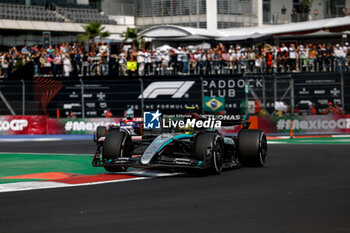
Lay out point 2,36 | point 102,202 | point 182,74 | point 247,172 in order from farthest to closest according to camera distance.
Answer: point 2,36 < point 182,74 < point 247,172 < point 102,202

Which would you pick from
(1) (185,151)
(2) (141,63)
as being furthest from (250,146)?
(2) (141,63)

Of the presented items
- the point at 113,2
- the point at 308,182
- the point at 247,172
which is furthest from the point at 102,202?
the point at 113,2

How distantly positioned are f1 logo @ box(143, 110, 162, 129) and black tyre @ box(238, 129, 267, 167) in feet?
5.80

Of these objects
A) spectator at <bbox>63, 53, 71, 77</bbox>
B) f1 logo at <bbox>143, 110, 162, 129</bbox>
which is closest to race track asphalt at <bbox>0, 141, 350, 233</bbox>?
f1 logo at <bbox>143, 110, 162, 129</bbox>

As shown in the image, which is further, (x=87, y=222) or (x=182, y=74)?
(x=182, y=74)

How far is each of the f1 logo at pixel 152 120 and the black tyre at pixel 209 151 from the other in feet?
4.48

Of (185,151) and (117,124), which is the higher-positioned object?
(185,151)

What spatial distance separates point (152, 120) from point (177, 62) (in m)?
18.1

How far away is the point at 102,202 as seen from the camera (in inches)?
341

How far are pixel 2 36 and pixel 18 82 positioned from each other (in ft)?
56.8

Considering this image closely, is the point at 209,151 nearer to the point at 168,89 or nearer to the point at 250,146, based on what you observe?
the point at 250,146

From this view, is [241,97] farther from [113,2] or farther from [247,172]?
[113,2]

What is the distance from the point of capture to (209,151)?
1191 centimetres

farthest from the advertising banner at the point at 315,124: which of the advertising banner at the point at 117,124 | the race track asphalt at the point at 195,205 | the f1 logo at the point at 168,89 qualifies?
the race track asphalt at the point at 195,205
